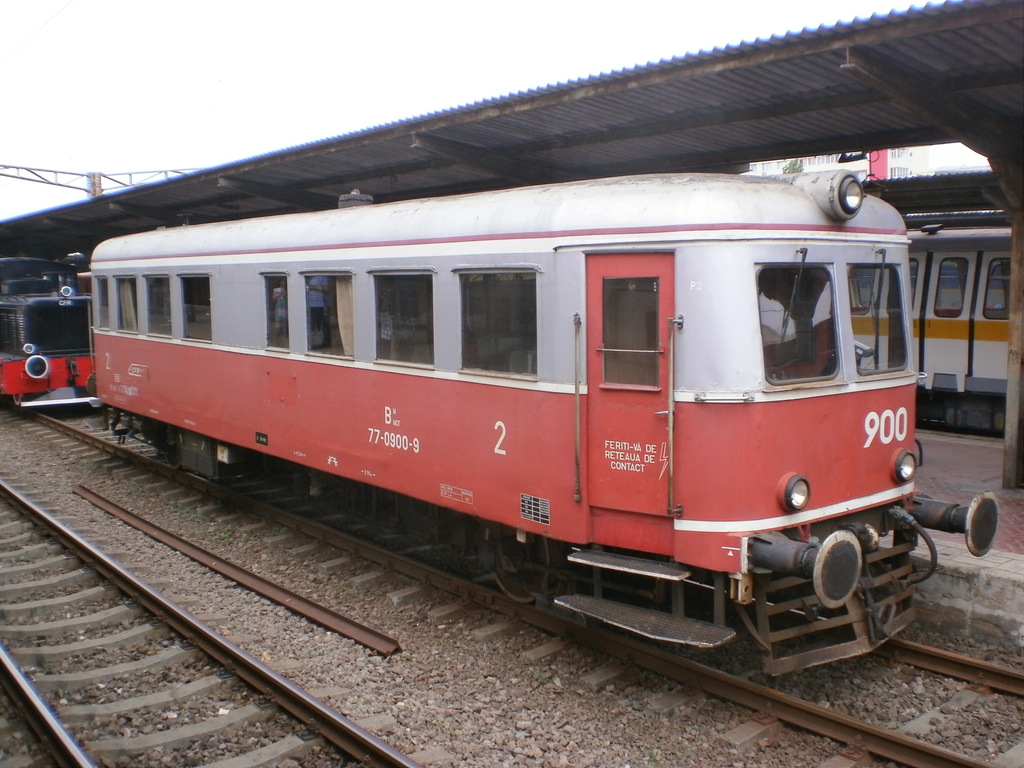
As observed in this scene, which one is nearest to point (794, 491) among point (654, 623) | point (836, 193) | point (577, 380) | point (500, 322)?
point (654, 623)

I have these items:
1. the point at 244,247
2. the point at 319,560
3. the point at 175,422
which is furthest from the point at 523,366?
the point at 175,422

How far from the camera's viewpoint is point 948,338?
14047 millimetres

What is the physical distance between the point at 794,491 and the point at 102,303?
10.8 metres

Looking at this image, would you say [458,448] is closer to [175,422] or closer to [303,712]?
[303,712]

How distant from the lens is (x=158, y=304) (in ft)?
36.8

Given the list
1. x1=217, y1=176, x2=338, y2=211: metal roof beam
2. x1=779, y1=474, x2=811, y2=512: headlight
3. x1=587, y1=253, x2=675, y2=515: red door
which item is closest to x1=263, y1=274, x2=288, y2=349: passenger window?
x1=587, y1=253, x2=675, y2=515: red door

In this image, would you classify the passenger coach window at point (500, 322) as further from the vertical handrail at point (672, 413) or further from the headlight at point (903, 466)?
the headlight at point (903, 466)

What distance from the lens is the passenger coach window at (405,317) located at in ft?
23.0

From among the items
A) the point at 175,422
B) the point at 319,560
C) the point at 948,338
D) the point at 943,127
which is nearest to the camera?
the point at 943,127

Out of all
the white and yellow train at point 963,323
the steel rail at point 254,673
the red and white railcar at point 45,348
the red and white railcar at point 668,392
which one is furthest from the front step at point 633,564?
the red and white railcar at point 45,348

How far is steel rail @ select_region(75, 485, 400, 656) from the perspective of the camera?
6.78 m

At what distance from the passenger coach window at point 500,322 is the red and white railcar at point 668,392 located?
1cm

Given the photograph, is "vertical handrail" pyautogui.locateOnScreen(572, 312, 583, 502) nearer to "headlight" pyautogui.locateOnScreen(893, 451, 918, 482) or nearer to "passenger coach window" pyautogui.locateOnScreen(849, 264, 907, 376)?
"passenger coach window" pyautogui.locateOnScreen(849, 264, 907, 376)

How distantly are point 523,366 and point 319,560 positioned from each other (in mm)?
3769
